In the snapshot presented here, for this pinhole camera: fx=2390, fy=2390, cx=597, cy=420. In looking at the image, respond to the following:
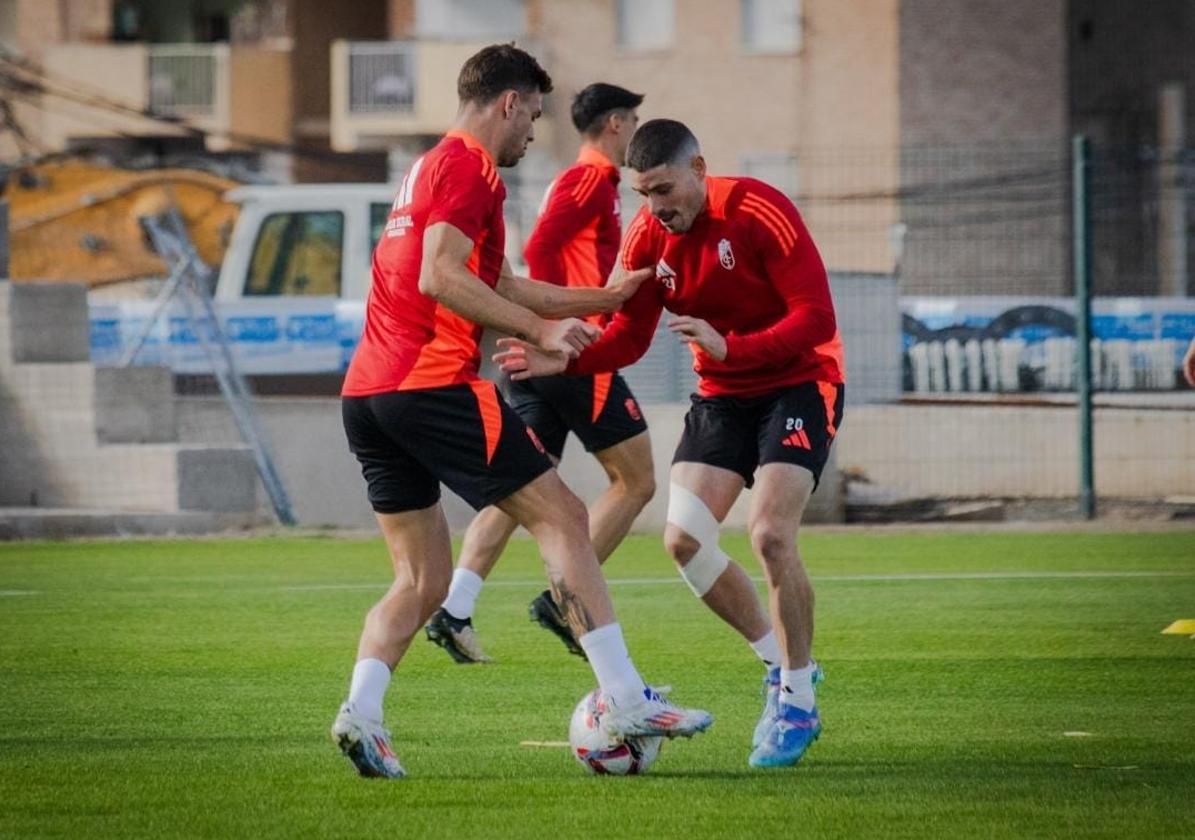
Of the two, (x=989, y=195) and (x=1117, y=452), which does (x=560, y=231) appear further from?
(x=989, y=195)

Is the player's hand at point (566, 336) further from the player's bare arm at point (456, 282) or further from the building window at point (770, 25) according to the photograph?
the building window at point (770, 25)

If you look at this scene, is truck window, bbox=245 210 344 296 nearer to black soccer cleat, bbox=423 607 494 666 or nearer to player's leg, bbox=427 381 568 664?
player's leg, bbox=427 381 568 664

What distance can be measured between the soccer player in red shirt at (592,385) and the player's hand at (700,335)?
122 inches

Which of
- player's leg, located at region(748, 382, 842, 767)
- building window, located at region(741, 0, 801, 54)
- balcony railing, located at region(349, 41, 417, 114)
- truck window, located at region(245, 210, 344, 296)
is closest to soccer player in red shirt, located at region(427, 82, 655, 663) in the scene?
player's leg, located at region(748, 382, 842, 767)

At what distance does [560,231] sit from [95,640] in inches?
117

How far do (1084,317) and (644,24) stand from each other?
26.1 metres

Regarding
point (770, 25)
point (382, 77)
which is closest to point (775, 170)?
point (770, 25)

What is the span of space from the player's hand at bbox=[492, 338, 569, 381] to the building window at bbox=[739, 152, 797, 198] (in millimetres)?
12555

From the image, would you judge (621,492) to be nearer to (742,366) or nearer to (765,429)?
(765,429)

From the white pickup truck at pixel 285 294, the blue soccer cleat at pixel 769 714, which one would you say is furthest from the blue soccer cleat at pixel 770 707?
the white pickup truck at pixel 285 294

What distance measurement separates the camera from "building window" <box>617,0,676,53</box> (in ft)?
146

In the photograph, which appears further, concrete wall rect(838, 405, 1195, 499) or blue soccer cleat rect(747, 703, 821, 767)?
concrete wall rect(838, 405, 1195, 499)

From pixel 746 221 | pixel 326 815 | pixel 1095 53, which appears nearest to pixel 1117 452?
pixel 746 221

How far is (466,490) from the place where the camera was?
24.5 feet
